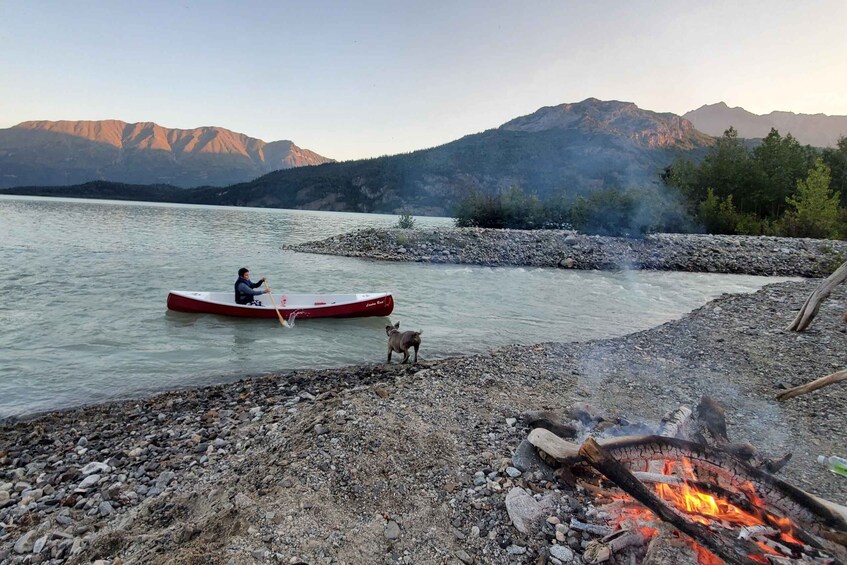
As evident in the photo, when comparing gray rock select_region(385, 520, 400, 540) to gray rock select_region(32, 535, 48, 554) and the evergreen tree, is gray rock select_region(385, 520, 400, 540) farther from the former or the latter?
the evergreen tree

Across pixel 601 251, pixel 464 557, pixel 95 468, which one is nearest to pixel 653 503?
pixel 464 557

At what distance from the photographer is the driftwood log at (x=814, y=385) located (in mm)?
5426

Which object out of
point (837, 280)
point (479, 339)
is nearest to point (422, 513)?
point (479, 339)

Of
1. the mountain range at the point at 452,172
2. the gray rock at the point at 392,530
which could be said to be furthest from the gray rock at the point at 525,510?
the mountain range at the point at 452,172

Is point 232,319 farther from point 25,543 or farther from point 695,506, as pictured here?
point 695,506

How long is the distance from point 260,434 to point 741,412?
7111 millimetres

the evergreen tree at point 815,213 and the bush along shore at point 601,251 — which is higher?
the evergreen tree at point 815,213

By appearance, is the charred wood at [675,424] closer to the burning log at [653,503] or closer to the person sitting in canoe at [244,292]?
the burning log at [653,503]

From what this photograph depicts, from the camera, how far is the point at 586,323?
1457 centimetres

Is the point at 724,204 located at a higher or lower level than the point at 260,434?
higher

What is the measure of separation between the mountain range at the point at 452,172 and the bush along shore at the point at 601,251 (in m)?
80.9

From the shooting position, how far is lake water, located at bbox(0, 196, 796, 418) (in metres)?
9.26

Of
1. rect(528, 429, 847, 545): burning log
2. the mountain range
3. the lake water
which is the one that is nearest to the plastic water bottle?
rect(528, 429, 847, 545): burning log

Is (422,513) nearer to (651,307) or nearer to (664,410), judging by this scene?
(664,410)
